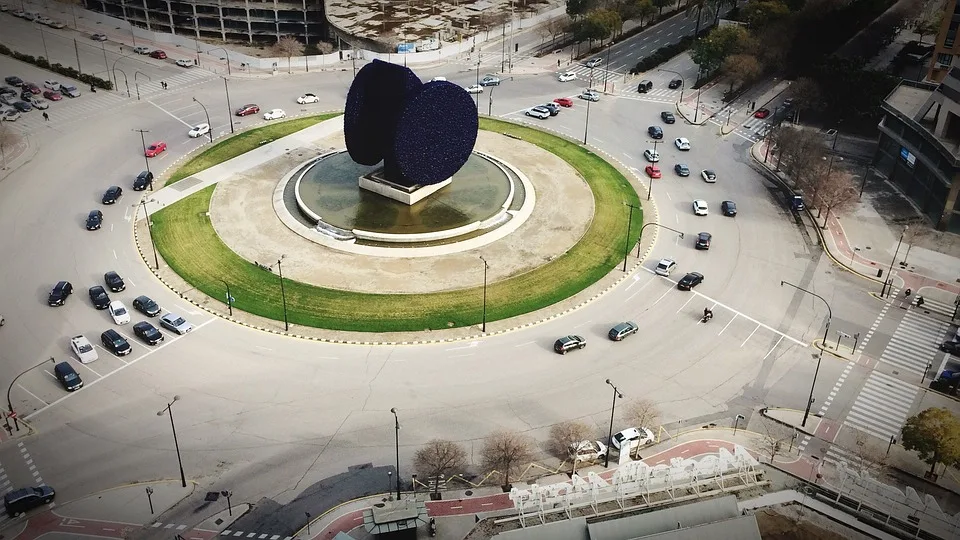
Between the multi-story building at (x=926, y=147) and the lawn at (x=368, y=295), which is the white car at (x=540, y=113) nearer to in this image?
the lawn at (x=368, y=295)

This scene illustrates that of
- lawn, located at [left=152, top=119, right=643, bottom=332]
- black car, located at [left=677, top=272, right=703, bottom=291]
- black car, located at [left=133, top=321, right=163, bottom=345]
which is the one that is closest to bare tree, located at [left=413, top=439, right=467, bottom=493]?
lawn, located at [left=152, top=119, right=643, bottom=332]

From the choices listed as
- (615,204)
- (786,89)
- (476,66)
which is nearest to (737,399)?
(615,204)

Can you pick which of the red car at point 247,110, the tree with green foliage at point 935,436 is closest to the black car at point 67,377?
the red car at point 247,110

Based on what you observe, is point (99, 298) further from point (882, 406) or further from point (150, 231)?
point (882, 406)

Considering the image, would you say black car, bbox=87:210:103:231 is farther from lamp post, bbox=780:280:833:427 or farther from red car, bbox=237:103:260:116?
lamp post, bbox=780:280:833:427

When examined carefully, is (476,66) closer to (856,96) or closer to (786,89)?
(786,89)
